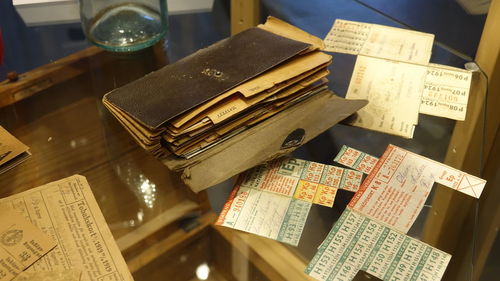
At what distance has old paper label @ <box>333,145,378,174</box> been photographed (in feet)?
2.45

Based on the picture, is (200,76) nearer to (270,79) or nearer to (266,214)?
(270,79)

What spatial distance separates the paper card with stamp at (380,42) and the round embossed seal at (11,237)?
21.4 inches

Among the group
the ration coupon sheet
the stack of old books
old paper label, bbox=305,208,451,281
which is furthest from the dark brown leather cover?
old paper label, bbox=305,208,451,281

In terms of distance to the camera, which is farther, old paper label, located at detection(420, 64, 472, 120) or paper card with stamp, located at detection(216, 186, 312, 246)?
old paper label, located at detection(420, 64, 472, 120)

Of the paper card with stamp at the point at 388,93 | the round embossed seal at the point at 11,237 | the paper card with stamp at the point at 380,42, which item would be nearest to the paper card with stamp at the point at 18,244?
the round embossed seal at the point at 11,237

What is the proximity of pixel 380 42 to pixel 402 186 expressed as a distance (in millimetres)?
317

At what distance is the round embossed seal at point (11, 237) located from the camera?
65cm

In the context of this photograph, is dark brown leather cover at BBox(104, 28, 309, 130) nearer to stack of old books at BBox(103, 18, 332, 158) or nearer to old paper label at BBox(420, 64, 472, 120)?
stack of old books at BBox(103, 18, 332, 158)

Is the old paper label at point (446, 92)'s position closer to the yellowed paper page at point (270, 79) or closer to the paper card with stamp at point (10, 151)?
the yellowed paper page at point (270, 79)

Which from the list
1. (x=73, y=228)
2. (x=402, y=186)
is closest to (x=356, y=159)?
(x=402, y=186)

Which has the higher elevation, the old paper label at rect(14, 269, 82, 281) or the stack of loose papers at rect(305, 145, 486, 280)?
the stack of loose papers at rect(305, 145, 486, 280)

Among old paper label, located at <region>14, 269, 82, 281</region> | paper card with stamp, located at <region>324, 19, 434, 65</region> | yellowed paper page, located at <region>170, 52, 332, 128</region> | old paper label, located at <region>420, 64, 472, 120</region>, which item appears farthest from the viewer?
paper card with stamp, located at <region>324, 19, 434, 65</region>

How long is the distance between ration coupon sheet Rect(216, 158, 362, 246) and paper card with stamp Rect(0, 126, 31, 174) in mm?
291

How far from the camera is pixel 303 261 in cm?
64
